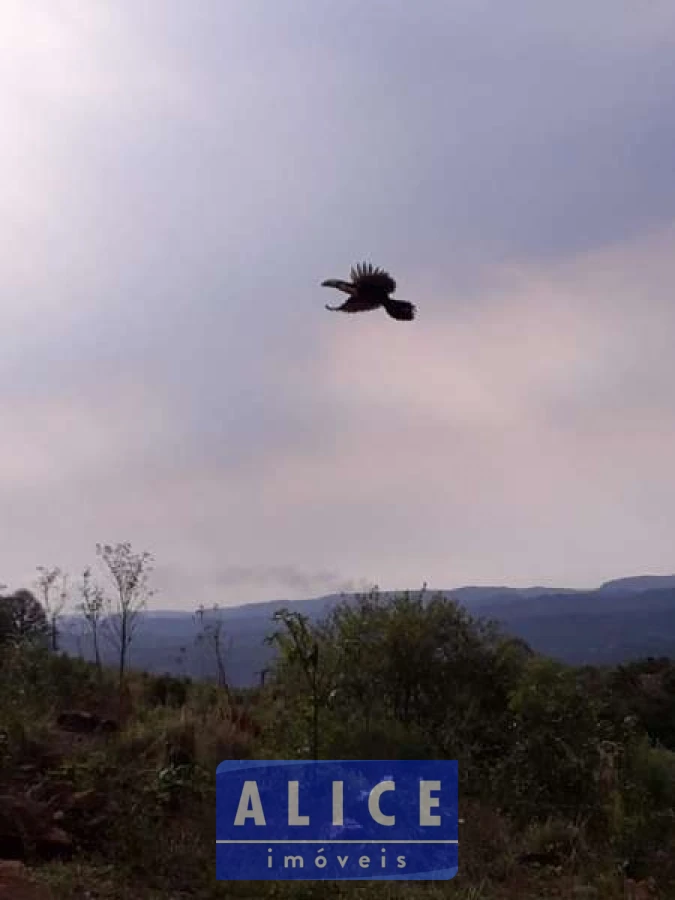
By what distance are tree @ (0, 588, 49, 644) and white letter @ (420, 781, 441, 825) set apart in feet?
20.6

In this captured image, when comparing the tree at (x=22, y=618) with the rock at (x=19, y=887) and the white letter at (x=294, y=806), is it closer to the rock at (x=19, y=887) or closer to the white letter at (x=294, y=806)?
the white letter at (x=294, y=806)

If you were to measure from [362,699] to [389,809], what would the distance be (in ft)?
6.93

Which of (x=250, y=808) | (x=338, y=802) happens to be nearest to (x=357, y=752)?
(x=338, y=802)

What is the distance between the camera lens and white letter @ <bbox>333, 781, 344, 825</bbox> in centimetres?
722

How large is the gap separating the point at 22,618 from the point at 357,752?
7.96 metres

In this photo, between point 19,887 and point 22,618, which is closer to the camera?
point 19,887

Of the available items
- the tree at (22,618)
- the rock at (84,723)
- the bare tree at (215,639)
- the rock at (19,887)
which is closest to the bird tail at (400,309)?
the rock at (19,887)

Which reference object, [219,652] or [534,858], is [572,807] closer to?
[534,858]

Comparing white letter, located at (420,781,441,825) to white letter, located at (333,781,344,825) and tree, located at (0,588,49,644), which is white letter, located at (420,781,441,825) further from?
tree, located at (0,588,49,644)

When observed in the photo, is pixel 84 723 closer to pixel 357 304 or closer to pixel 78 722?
pixel 78 722

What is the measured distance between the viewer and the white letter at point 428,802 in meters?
7.68

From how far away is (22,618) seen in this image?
15.0 meters

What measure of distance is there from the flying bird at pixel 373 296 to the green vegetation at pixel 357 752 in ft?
11.5

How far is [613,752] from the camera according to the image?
9.11 m
